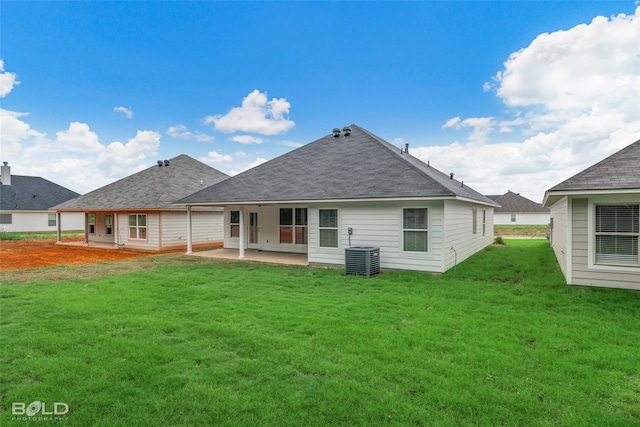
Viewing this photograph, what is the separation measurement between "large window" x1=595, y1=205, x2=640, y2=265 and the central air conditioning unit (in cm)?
541

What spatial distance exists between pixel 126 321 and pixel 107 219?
62.6 feet

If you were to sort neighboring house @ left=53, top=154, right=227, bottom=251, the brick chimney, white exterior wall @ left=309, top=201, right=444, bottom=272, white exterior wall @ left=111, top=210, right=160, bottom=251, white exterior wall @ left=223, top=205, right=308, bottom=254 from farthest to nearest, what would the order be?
the brick chimney
neighboring house @ left=53, top=154, right=227, bottom=251
white exterior wall @ left=111, top=210, right=160, bottom=251
white exterior wall @ left=223, top=205, right=308, bottom=254
white exterior wall @ left=309, top=201, right=444, bottom=272

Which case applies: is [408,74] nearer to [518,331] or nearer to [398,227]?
[398,227]

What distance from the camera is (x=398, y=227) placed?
10.3 meters

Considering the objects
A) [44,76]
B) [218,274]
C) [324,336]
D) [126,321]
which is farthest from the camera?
[44,76]

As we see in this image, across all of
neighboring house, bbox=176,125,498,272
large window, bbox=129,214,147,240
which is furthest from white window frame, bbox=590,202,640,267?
large window, bbox=129,214,147,240

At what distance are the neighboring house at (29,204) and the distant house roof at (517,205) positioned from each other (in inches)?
1992

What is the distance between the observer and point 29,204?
→ 31703 millimetres

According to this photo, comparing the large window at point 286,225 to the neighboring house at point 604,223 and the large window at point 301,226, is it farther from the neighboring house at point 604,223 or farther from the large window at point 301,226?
the neighboring house at point 604,223

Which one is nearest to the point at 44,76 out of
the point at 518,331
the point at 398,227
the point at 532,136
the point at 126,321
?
the point at 126,321

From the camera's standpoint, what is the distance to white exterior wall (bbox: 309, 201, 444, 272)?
9.83 metres

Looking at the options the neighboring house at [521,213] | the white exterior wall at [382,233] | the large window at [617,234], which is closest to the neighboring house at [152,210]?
the white exterior wall at [382,233]

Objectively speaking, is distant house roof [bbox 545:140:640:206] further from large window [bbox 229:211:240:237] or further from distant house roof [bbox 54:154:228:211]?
distant house roof [bbox 54:154:228:211]

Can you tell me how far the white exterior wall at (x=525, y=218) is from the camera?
1630 inches
